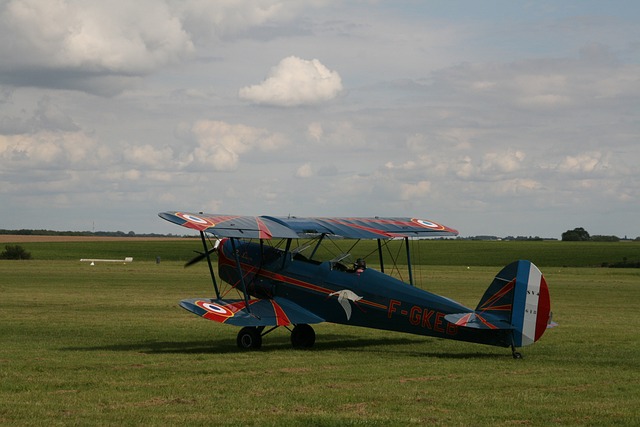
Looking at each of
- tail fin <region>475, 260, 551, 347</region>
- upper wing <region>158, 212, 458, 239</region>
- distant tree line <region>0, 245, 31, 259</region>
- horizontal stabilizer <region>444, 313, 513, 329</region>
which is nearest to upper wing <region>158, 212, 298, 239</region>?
upper wing <region>158, 212, 458, 239</region>

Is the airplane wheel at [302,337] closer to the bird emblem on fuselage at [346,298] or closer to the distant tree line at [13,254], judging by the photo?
the bird emblem on fuselage at [346,298]

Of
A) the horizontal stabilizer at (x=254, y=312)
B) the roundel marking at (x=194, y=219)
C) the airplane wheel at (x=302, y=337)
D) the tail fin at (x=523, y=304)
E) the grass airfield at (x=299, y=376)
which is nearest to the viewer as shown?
the grass airfield at (x=299, y=376)

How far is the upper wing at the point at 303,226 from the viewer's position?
51.5 ft

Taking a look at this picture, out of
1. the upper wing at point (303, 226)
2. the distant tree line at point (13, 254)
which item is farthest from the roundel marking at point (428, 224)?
the distant tree line at point (13, 254)

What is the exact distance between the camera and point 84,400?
10547mm

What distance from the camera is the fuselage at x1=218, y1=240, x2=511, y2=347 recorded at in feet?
50.4

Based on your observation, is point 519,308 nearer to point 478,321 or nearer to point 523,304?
point 523,304

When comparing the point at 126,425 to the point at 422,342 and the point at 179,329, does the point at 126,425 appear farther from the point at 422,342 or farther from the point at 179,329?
the point at 179,329

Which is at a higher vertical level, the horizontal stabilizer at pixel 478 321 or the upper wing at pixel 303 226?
the upper wing at pixel 303 226

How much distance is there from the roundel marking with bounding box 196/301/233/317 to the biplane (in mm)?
17

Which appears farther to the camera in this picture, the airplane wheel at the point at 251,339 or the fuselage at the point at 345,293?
the airplane wheel at the point at 251,339

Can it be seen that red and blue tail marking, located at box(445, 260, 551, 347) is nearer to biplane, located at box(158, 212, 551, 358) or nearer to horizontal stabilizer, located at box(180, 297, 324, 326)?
biplane, located at box(158, 212, 551, 358)

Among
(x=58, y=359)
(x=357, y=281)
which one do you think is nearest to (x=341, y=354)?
(x=357, y=281)

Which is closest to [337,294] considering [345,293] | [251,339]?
[345,293]
